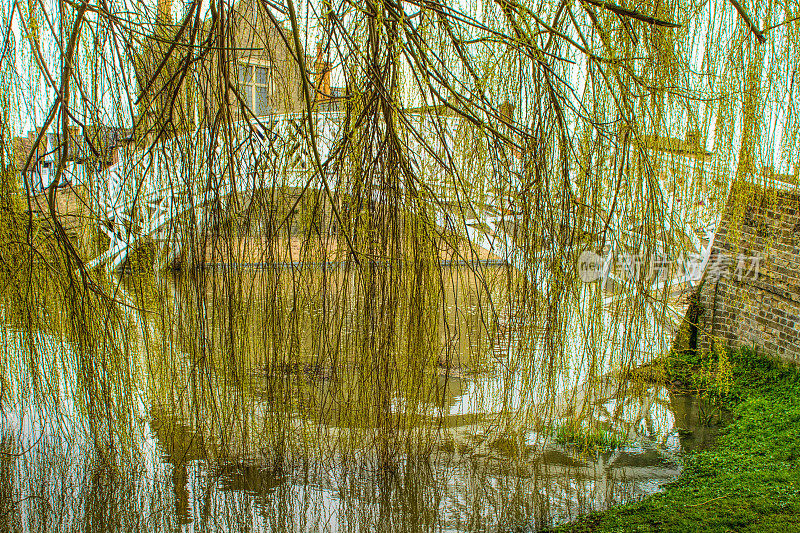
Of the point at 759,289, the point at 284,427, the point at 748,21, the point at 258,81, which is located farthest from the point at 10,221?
the point at 759,289

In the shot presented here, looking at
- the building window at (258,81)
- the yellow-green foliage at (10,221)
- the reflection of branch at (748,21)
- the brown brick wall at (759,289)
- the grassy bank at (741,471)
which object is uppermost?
the reflection of branch at (748,21)

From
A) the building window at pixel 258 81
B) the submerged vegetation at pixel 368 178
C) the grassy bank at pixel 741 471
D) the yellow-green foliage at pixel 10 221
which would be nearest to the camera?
the submerged vegetation at pixel 368 178

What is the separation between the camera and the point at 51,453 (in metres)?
3.38

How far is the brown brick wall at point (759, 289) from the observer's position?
5102 millimetres

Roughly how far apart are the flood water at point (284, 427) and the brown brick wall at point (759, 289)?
3.99ft

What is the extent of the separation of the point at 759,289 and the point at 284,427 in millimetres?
4518

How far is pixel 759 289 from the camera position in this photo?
17.8ft

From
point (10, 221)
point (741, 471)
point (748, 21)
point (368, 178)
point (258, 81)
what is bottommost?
point (741, 471)

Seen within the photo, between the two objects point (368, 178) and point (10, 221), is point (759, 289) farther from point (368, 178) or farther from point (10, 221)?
point (10, 221)

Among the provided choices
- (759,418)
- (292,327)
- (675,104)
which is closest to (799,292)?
(759,418)

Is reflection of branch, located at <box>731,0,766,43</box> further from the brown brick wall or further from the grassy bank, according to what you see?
the brown brick wall

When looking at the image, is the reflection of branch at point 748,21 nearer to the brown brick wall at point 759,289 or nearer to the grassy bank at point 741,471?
the grassy bank at point 741,471

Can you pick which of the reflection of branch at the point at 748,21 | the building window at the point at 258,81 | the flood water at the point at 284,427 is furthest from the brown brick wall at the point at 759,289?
the building window at the point at 258,81

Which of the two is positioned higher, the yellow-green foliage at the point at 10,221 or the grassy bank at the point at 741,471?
the yellow-green foliage at the point at 10,221
